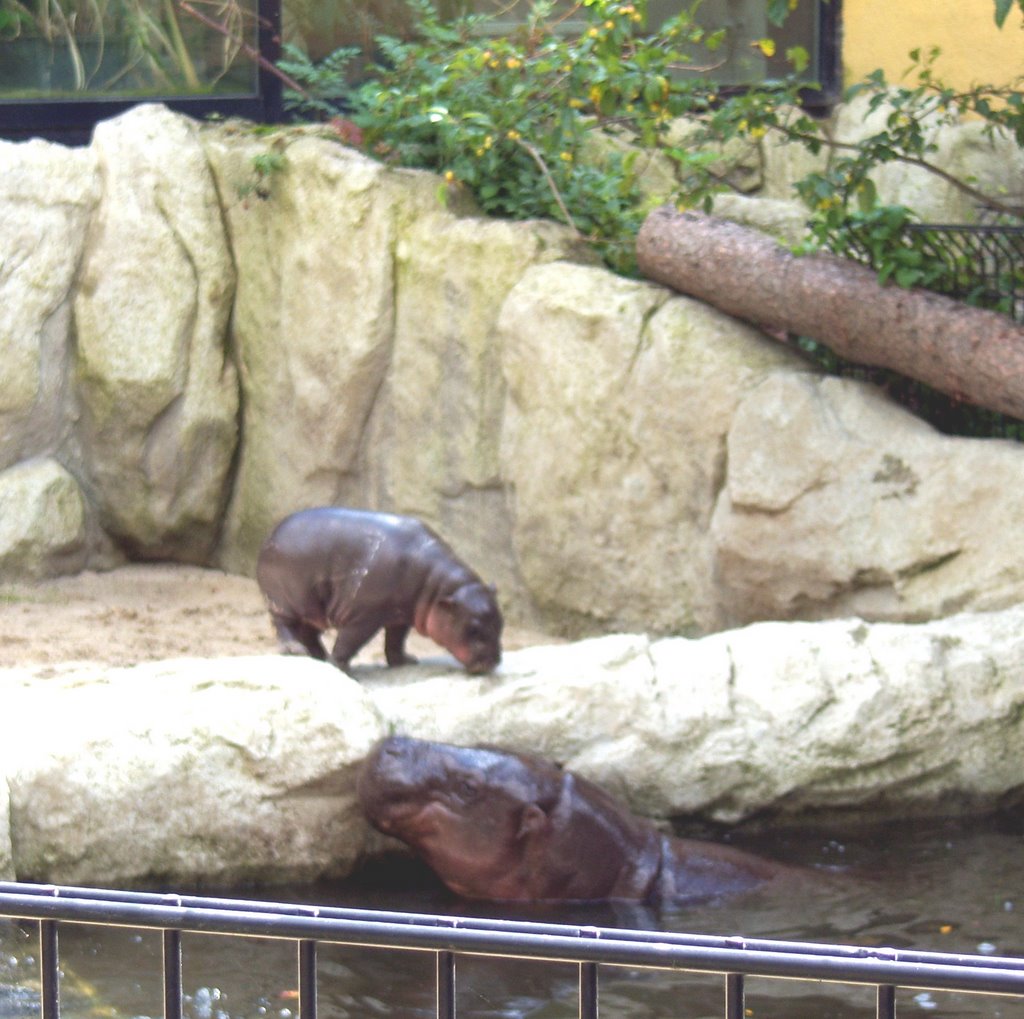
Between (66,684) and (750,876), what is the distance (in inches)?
101

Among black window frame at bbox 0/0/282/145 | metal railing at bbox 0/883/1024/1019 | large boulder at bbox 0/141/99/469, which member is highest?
black window frame at bbox 0/0/282/145

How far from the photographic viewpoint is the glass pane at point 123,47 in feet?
31.4

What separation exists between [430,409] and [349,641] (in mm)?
2569

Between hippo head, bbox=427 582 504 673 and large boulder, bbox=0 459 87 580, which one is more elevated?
hippo head, bbox=427 582 504 673

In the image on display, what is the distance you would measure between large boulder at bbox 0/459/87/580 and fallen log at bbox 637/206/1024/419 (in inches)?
134

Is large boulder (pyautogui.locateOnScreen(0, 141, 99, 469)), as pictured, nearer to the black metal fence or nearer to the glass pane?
the glass pane

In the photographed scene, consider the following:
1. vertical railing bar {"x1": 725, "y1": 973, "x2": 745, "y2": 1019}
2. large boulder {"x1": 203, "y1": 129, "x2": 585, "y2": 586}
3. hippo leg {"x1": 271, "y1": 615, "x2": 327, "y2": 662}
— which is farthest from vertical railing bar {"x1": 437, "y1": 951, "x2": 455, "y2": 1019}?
large boulder {"x1": 203, "y1": 129, "x2": 585, "y2": 586}

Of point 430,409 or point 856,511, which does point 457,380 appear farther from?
point 856,511

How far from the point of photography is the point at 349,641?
20.2 feet

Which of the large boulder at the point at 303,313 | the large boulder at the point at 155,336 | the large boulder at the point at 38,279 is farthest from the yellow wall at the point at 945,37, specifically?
the large boulder at the point at 38,279

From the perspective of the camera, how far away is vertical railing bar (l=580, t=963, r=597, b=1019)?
2.04m

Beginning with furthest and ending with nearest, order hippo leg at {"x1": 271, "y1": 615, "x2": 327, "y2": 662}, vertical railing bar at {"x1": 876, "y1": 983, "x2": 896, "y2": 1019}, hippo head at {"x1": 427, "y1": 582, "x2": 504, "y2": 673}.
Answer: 1. hippo leg at {"x1": 271, "y1": 615, "x2": 327, "y2": 662}
2. hippo head at {"x1": 427, "y1": 582, "x2": 504, "y2": 673}
3. vertical railing bar at {"x1": 876, "y1": 983, "x2": 896, "y2": 1019}

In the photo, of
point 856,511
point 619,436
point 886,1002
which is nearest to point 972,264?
point 856,511

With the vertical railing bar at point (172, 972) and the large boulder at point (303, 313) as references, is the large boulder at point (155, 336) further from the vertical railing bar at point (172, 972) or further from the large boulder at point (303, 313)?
the vertical railing bar at point (172, 972)
